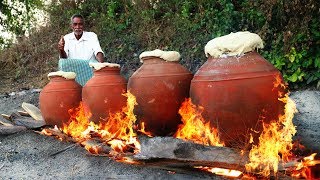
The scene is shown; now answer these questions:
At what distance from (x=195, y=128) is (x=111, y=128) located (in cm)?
109

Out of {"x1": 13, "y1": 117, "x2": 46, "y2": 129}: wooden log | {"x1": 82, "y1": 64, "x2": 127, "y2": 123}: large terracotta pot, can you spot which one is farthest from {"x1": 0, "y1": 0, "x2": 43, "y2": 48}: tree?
{"x1": 82, "y1": 64, "x2": 127, "y2": 123}: large terracotta pot

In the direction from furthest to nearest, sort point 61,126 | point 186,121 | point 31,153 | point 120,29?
1. point 120,29
2. point 61,126
3. point 31,153
4. point 186,121

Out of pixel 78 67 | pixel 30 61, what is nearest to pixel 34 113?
pixel 78 67

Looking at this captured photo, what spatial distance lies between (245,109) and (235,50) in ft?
1.60

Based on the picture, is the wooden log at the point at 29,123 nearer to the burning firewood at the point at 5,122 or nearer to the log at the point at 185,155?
the burning firewood at the point at 5,122

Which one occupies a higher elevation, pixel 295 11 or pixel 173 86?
pixel 295 11

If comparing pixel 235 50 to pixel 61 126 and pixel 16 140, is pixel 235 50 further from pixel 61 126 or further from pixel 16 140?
pixel 16 140

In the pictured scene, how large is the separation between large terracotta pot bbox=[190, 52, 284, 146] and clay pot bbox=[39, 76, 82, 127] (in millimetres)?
2024

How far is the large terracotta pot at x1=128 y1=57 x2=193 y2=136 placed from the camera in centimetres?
372

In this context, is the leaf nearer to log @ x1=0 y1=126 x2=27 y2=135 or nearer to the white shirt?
the white shirt

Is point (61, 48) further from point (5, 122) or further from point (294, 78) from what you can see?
point (294, 78)

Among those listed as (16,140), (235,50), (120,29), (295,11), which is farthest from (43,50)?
(235,50)

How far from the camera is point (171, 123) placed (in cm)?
380

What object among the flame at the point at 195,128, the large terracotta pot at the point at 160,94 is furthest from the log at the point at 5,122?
the flame at the point at 195,128
